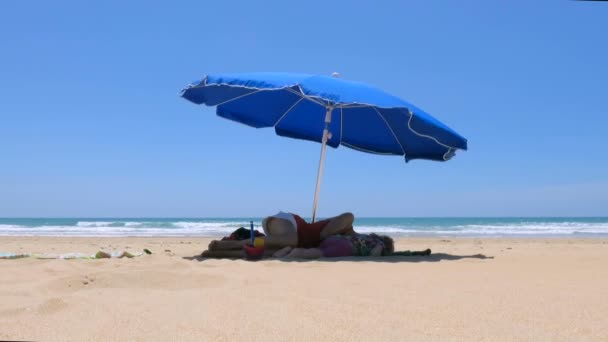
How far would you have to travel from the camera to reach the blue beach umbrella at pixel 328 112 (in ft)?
16.3

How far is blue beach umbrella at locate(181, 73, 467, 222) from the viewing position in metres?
A: 4.96

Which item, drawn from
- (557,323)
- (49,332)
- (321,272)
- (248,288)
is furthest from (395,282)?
(49,332)

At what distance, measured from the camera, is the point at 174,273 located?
10.9 feet

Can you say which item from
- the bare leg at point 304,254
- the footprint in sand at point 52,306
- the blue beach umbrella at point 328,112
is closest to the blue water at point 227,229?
the blue beach umbrella at point 328,112

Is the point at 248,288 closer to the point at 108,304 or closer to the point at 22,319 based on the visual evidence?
the point at 108,304

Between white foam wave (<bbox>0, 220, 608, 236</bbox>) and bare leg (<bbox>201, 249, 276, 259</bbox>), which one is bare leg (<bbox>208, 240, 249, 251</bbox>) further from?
white foam wave (<bbox>0, 220, 608, 236</bbox>)

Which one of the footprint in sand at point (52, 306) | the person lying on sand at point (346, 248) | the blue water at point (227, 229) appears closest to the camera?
the footprint in sand at point (52, 306)

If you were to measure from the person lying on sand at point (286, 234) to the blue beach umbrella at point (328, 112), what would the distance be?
42cm

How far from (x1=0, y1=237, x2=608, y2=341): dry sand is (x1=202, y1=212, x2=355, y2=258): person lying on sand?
1.56 metres

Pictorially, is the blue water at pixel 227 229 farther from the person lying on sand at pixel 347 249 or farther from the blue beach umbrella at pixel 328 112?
the person lying on sand at pixel 347 249

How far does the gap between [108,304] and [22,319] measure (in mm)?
368

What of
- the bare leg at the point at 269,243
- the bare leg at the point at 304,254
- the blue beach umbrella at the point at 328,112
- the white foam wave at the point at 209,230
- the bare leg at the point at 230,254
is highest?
the blue beach umbrella at the point at 328,112

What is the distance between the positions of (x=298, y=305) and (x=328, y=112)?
3655 millimetres

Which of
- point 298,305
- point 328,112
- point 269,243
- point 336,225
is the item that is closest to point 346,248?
point 336,225
